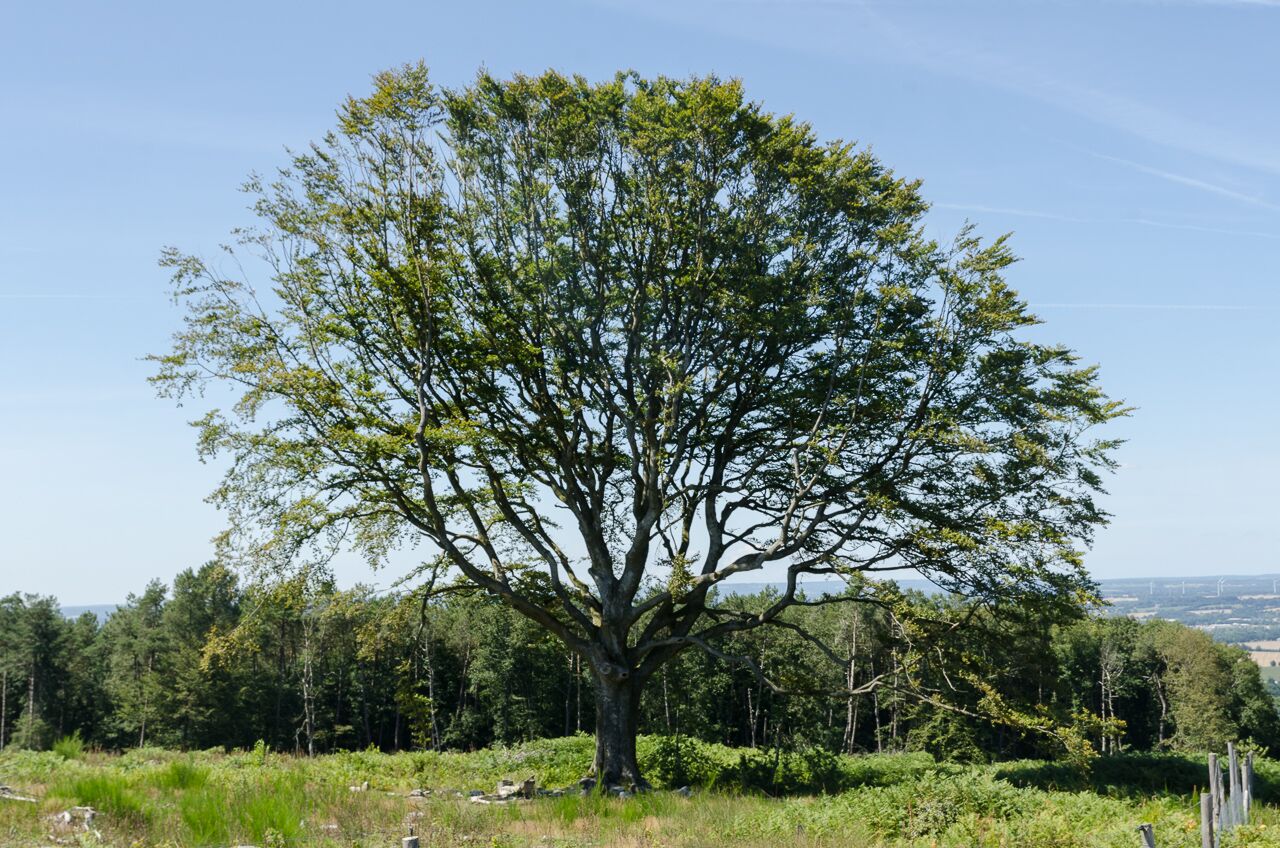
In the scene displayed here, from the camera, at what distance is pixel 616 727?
67.9 feet

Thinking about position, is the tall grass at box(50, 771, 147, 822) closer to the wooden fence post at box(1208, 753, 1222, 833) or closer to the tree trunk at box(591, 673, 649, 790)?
the tree trunk at box(591, 673, 649, 790)

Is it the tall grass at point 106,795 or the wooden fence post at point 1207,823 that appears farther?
the tall grass at point 106,795

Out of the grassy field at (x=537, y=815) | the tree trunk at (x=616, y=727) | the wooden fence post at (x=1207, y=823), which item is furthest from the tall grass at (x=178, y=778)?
the wooden fence post at (x=1207, y=823)

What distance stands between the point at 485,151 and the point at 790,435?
9434 mm

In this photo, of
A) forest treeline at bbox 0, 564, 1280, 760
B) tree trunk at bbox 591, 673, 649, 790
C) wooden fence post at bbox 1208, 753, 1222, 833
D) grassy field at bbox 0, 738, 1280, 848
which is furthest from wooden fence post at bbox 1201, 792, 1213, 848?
forest treeline at bbox 0, 564, 1280, 760

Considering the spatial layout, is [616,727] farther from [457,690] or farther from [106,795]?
[457,690]

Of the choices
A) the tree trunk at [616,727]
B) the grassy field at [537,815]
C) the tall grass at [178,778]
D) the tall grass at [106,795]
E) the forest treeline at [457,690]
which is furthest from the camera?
the forest treeline at [457,690]

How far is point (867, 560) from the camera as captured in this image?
67.6 feet

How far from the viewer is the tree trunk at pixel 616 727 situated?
20.4 metres

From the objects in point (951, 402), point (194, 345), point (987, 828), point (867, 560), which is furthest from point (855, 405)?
point (194, 345)

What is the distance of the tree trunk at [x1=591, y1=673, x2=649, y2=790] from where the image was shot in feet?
66.9

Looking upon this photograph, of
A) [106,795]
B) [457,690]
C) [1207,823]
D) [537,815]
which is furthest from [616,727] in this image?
[457,690]

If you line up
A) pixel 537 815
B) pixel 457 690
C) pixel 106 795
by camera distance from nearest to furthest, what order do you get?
pixel 106 795, pixel 537 815, pixel 457 690

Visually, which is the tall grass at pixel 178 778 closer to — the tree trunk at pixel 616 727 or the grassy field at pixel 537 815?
the grassy field at pixel 537 815
